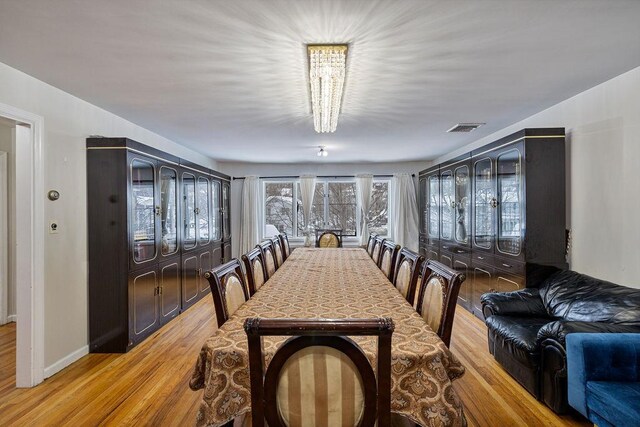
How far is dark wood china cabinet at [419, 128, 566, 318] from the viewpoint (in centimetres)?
310

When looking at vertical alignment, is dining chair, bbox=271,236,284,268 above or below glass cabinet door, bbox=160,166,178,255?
below

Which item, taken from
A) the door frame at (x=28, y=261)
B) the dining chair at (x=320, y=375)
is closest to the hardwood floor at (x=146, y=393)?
the door frame at (x=28, y=261)

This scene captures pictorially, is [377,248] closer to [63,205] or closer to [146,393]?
[146,393]

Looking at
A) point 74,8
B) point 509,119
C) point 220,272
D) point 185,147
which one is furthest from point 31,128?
point 509,119

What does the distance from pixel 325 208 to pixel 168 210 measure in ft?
11.7

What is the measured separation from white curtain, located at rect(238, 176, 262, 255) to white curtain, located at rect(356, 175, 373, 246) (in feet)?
6.68

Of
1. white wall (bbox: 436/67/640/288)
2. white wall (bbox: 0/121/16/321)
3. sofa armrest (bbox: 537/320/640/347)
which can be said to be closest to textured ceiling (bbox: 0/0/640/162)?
white wall (bbox: 436/67/640/288)

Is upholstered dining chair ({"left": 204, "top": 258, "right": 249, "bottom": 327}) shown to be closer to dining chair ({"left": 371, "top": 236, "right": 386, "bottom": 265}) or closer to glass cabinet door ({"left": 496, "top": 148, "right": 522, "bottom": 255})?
dining chair ({"left": 371, "top": 236, "right": 386, "bottom": 265})

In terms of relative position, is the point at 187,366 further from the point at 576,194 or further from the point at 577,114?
the point at 577,114

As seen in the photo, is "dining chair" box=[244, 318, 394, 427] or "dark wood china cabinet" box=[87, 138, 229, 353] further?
"dark wood china cabinet" box=[87, 138, 229, 353]

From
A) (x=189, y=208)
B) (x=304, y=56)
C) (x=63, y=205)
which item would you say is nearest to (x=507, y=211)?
(x=304, y=56)

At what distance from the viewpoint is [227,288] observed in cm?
189

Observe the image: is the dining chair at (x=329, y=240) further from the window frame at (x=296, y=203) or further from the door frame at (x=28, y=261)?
the door frame at (x=28, y=261)

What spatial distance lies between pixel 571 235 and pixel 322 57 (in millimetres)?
2801
